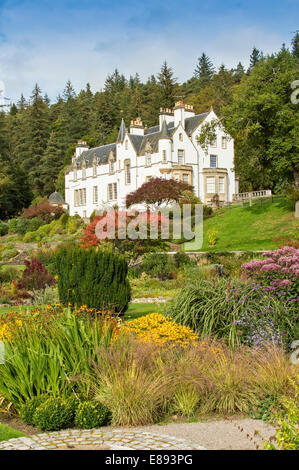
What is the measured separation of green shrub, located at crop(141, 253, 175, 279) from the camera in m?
20.9

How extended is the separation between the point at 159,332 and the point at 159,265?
1432 centimetres

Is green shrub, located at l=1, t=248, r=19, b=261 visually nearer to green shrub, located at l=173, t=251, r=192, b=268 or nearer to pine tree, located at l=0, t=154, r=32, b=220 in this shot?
green shrub, located at l=173, t=251, r=192, b=268

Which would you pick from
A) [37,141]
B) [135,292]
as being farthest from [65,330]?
[37,141]

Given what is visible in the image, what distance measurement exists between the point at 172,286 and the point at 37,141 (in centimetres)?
5495

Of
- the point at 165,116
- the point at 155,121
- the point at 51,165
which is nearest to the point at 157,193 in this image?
the point at 165,116

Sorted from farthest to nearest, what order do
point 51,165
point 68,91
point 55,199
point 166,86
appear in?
→ point 68,91 → point 51,165 → point 166,86 → point 55,199

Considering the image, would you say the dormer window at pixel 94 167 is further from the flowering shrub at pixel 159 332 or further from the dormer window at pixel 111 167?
the flowering shrub at pixel 159 332

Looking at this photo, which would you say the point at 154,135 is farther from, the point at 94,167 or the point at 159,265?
the point at 159,265

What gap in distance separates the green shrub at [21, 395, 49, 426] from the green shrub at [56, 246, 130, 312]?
421 cm

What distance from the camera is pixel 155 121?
60969 millimetres

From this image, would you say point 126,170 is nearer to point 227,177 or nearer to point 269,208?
point 227,177

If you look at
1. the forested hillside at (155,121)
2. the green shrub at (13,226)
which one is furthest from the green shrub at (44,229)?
the forested hillside at (155,121)
